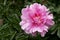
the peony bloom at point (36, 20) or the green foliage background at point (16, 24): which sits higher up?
the peony bloom at point (36, 20)

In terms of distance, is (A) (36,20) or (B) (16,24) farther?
(B) (16,24)

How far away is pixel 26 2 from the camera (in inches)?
59.7

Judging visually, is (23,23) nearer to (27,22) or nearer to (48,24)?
(27,22)

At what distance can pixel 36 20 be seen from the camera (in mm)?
1253

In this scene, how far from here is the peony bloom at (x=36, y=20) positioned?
3.97 feet

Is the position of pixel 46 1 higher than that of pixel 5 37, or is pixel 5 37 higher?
pixel 46 1

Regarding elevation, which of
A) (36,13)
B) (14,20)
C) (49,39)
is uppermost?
(36,13)

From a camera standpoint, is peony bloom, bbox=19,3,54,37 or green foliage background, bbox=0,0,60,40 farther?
green foliage background, bbox=0,0,60,40

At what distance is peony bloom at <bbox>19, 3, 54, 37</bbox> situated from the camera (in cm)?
121

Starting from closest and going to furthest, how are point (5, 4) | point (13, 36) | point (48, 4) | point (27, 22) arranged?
1. point (27, 22)
2. point (13, 36)
3. point (48, 4)
4. point (5, 4)

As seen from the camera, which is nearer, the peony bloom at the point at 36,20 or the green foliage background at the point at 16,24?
the peony bloom at the point at 36,20

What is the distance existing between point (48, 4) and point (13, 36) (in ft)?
1.18

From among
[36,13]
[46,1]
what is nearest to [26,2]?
[46,1]

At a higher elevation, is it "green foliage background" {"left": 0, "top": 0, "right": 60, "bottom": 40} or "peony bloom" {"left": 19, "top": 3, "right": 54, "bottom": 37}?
"peony bloom" {"left": 19, "top": 3, "right": 54, "bottom": 37}
